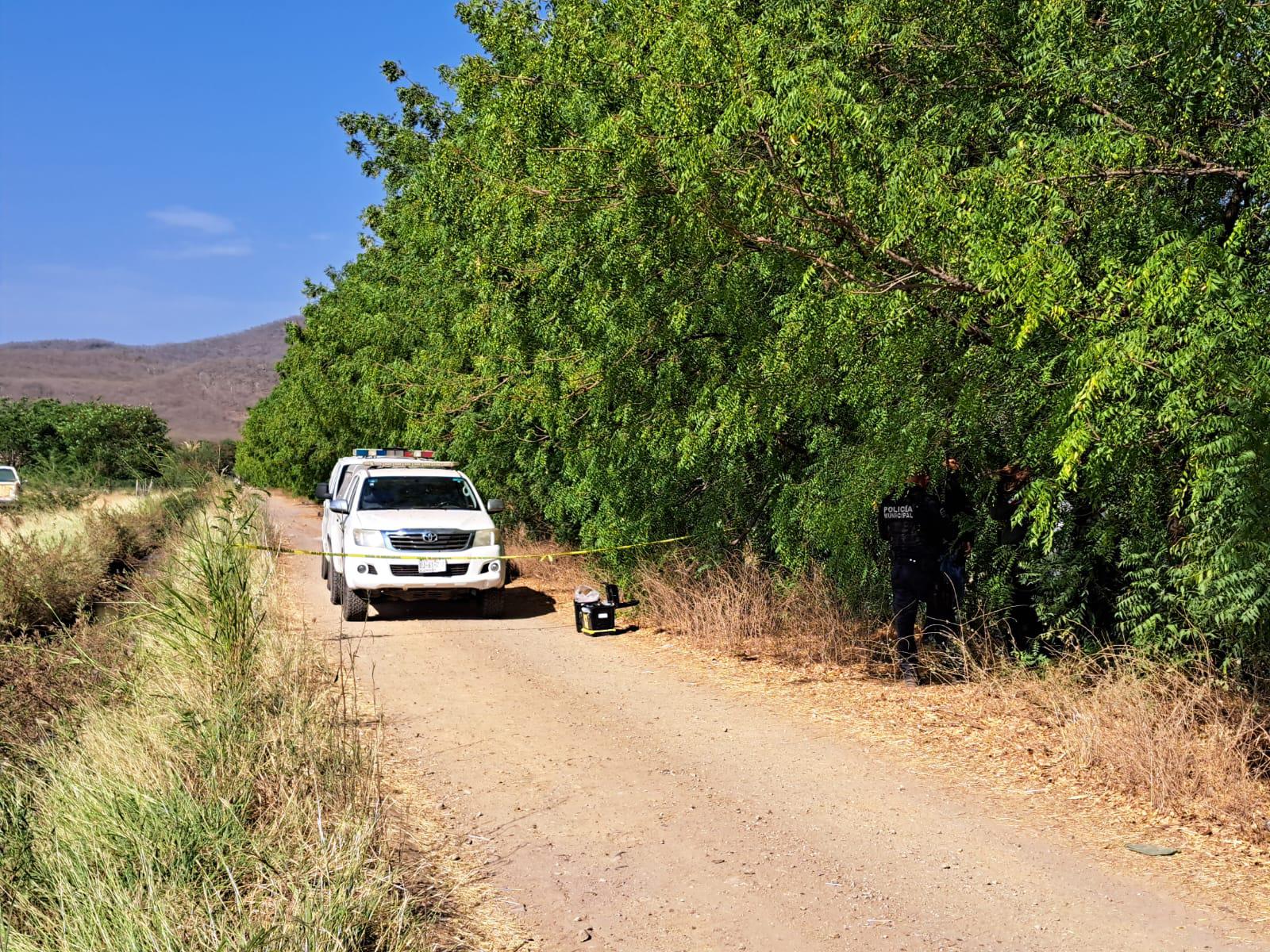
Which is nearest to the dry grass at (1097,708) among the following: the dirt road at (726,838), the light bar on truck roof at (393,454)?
the dirt road at (726,838)

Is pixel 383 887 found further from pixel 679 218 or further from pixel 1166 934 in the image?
pixel 679 218

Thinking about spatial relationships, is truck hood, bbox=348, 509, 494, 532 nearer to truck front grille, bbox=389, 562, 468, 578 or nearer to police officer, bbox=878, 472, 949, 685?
truck front grille, bbox=389, 562, 468, 578

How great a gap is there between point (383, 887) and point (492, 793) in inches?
84.0

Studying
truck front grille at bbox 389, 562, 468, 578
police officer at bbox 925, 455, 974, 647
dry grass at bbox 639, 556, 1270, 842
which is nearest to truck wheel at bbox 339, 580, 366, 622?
truck front grille at bbox 389, 562, 468, 578

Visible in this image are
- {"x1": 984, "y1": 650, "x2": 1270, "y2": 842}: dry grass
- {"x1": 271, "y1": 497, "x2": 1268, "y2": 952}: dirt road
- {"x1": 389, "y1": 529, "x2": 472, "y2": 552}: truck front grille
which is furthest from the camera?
{"x1": 389, "y1": 529, "x2": 472, "y2": 552}: truck front grille

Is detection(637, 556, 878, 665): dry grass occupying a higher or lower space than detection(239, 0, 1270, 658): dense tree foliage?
lower

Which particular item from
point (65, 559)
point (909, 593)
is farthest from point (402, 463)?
point (909, 593)

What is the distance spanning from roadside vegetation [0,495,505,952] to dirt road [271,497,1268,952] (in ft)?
2.01

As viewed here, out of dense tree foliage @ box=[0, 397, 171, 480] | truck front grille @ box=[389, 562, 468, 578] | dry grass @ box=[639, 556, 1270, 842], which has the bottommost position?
dry grass @ box=[639, 556, 1270, 842]

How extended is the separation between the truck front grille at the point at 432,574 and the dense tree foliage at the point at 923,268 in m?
2.16

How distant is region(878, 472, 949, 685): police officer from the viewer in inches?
362

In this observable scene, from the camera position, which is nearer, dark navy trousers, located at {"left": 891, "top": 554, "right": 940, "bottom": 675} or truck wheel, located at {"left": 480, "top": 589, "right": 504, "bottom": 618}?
dark navy trousers, located at {"left": 891, "top": 554, "right": 940, "bottom": 675}

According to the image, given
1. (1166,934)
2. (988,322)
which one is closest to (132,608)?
(988,322)

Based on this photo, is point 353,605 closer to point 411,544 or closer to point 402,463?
point 411,544
